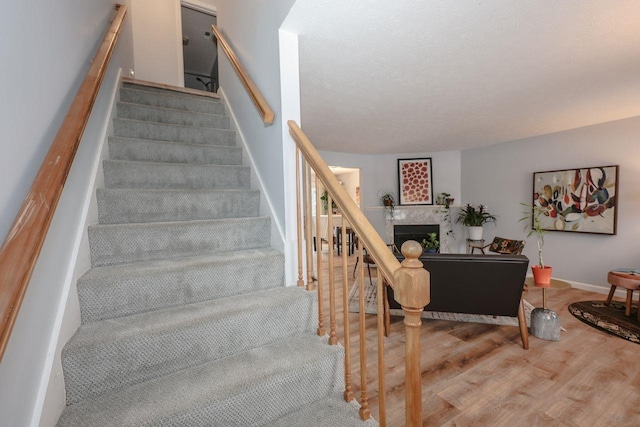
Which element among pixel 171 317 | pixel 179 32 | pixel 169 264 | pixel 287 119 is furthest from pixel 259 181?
pixel 179 32

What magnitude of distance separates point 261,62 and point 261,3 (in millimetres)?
365

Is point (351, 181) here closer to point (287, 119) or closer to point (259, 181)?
point (259, 181)

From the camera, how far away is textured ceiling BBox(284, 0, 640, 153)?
1.51 meters

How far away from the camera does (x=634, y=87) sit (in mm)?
2582

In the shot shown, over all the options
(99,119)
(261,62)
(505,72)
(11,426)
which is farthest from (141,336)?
(505,72)

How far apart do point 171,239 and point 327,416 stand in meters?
1.20

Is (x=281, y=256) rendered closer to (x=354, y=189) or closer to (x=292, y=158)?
(x=292, y=158)

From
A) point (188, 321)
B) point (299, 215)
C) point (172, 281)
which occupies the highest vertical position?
point (299, 215)

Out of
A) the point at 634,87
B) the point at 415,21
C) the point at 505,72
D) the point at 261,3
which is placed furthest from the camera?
the point at 634,87

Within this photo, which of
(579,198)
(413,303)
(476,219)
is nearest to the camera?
(413,303)

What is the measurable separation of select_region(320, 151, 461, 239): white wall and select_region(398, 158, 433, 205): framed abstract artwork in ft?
0.35

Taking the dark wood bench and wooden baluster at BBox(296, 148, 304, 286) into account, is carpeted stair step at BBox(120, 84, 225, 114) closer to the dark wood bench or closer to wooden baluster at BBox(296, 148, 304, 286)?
wooden baluster at BBox(296, 148, 304, 286)

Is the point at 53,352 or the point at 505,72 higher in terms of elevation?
the point at 505,72

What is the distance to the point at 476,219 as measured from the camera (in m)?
5.30
